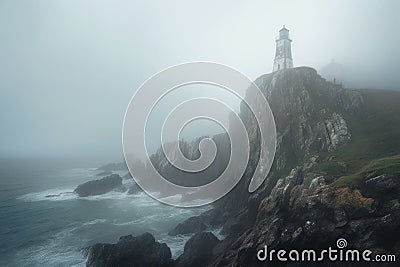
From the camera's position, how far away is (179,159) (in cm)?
7838

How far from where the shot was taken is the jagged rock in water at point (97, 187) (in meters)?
70.8

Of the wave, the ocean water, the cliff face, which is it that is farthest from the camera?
the wave

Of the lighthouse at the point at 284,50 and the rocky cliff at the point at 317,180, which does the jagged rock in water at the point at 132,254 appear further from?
the lighthouse at the point at 284,50

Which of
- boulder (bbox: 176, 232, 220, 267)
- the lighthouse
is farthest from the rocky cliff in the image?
the lighthouse

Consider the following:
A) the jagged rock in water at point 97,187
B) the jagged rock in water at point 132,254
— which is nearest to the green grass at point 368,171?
the jagged rock in water at point 132,254

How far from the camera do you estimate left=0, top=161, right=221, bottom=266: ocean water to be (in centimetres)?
3669

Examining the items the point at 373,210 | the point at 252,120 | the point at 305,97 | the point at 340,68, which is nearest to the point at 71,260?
the point at 373,210

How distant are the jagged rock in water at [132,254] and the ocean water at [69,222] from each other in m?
2.83

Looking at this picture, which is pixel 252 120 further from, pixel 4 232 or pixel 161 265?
pixel 4 232

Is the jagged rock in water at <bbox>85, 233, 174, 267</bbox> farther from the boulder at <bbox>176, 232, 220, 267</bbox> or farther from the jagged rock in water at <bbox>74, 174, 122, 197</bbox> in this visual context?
the jagged rock in water at <bbox>74, 174, 122, 197</bbox>

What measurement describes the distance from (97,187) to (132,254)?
4640 centimetres

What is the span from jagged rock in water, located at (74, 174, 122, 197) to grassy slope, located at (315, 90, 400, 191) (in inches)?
2298

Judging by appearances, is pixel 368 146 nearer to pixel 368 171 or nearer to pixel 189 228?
pixel 368 171

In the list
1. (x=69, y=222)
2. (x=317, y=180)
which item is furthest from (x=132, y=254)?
(x=317, y=180)
